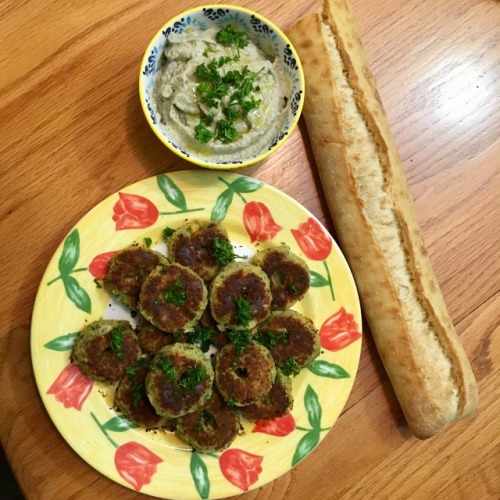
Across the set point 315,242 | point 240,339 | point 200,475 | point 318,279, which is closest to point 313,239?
point 315,242

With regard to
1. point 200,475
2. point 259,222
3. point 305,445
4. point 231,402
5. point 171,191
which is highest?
point 171,191

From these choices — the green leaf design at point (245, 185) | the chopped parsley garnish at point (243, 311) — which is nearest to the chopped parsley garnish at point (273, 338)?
the chopped parsley garnish at point (243, 311)

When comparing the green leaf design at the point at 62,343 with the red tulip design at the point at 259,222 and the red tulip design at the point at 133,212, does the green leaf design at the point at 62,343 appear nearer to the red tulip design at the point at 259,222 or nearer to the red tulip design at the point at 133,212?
the red tulip design at the point at 133,212

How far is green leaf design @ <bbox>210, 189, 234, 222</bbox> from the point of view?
1.59m

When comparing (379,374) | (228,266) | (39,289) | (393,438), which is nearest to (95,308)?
(39,289)

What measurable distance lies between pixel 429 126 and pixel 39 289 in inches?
52.2

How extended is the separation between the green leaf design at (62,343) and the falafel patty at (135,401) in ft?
0.58

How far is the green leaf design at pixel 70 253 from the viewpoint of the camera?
4.93ft

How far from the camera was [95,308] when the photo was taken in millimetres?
1546

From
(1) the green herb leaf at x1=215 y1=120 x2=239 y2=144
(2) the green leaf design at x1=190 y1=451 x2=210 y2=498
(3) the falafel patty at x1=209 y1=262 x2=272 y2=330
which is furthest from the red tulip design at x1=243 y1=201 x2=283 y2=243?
(2) the green leaf design at x1=190 y1=451 x2=210 y2=498

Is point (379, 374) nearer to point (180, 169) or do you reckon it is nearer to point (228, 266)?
point (228, 266)

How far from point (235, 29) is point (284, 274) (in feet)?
2.32

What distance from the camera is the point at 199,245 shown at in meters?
1.57

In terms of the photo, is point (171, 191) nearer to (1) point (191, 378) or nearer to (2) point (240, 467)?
(1) point (191, 378)
